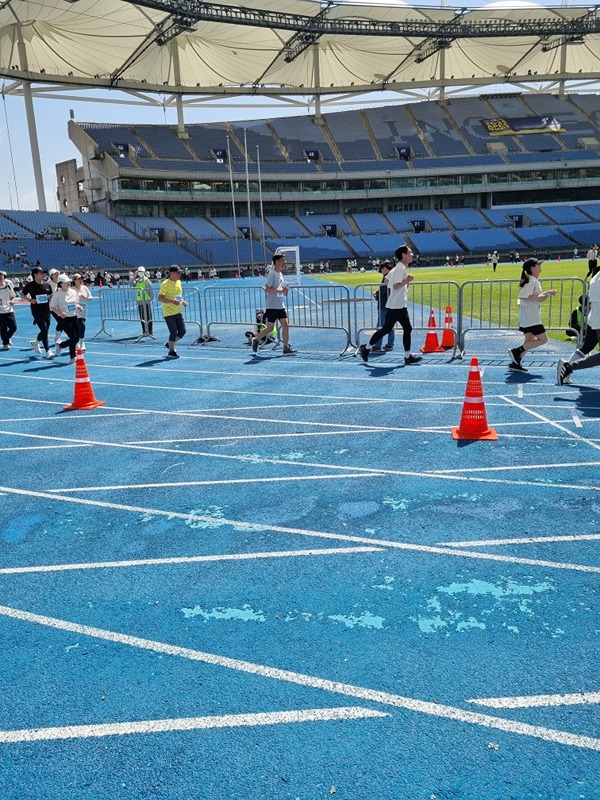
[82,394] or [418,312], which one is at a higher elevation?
[418,312]

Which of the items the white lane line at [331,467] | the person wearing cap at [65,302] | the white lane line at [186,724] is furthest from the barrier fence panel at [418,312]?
the white lane line at [186,724]

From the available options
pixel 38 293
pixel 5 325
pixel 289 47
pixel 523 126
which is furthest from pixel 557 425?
pixel 523 126

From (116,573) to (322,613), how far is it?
1.61 m

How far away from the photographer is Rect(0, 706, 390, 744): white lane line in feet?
9.40

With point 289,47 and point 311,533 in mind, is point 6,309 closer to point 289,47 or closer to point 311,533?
point 311,533

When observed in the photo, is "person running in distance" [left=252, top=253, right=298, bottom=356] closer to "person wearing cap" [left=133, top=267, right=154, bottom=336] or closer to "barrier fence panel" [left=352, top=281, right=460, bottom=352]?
"barrier fence panel" [left=352, top=281, right=460, bottom=352]

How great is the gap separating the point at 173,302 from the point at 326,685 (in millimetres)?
11373

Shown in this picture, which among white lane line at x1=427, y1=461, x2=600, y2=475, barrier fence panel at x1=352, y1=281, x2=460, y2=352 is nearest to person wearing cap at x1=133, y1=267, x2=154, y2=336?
barrier fence panel at x1=352, y1=281, x2=460, y2=352

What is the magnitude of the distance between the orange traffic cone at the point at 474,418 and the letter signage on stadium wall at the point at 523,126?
80.5 meters

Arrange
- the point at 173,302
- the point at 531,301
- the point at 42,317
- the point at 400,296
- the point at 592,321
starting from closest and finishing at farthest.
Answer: the point at 592,321 → the point at 531,301 → the point at 400,296 → the point at 173,302 → the point at 42,317

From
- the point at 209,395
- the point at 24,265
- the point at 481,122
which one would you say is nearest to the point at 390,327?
the point at 209,395

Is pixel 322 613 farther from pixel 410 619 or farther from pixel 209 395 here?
pixel 209 395

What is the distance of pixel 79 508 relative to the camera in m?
5.58

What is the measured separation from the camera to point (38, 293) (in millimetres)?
14164
